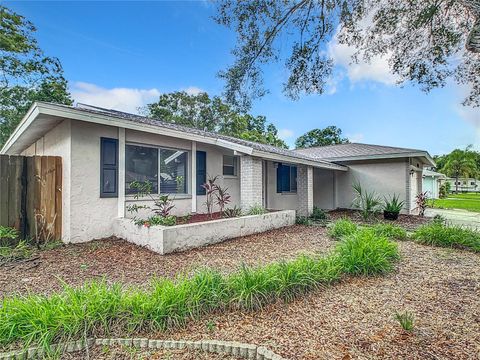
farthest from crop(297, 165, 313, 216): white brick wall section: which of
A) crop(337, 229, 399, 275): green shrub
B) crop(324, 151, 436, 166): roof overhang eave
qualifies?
crop(337, 229, 399, 275): green shrub

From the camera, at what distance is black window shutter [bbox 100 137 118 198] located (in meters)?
6.63

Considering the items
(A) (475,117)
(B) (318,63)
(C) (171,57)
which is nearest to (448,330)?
(A) (475,117)

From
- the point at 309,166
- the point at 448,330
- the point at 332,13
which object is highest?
the point at 332,13

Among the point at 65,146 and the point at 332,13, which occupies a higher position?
the point at 332,13

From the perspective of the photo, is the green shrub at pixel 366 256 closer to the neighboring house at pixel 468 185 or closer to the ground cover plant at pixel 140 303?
the ground cover plant at pixel 140 303

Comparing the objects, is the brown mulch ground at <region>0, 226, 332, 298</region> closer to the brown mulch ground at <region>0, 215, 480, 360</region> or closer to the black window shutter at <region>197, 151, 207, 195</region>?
the brown mulch ground at <region>0, 215, 480, 360</region>

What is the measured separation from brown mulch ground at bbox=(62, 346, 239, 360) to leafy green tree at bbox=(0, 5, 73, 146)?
1909cm

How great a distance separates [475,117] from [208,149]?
7381 mm

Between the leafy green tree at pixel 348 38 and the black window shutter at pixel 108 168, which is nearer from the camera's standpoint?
the leafy green tree at pixel 348 38

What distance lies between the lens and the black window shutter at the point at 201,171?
29.8ft

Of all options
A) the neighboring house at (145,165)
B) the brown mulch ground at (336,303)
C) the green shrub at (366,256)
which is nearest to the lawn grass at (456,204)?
the neighboring house at (145,165)

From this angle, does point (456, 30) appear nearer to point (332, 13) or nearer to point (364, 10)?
point (364, 10)

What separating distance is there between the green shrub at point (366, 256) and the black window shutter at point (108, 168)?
5626 millimetres

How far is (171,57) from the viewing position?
12719mm
